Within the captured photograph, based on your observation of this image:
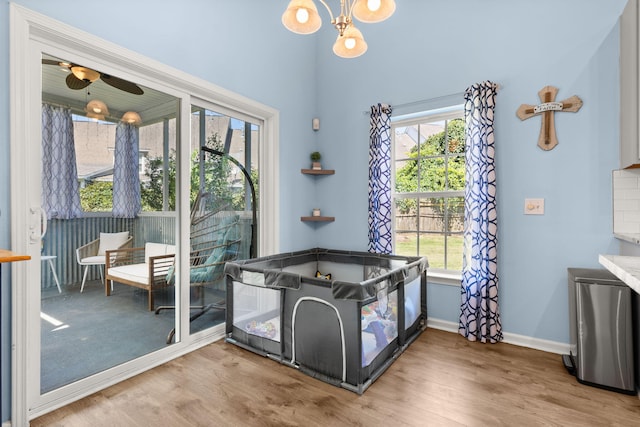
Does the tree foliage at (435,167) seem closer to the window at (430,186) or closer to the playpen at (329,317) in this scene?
the window at (430,186)

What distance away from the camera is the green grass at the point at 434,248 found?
3.05 meters

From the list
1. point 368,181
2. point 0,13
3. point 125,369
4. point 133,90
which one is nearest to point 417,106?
point 368,181

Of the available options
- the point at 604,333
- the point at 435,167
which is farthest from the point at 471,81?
the point at 604,333

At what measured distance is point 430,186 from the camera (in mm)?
3176

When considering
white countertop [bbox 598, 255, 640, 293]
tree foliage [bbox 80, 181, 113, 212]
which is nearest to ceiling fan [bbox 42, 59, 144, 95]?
tree foliage [bbox 80, 181, 113, 212]

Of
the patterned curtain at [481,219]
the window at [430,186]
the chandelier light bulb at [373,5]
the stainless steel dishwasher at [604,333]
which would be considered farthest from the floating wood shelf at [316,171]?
the stainless steel dishwasher at [604,333]

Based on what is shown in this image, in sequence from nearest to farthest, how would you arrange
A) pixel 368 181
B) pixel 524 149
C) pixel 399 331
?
pixel 399 331, pixel 524 149, pixel 368 181

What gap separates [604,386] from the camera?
1972 millimetres

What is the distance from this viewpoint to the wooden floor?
5.59 feet

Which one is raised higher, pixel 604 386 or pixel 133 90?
pixel 133 90

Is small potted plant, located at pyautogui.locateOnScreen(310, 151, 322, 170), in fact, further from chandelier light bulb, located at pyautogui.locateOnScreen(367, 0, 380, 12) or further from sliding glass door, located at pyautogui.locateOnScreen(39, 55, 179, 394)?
chandelier light bulb, located at pyautogui.locateOnScreen(367, 0, 380, 12)

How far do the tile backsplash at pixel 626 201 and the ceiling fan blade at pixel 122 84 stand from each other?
3.40 metres

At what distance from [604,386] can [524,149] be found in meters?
1.70

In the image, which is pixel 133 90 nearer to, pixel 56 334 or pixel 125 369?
pixel 56 334
